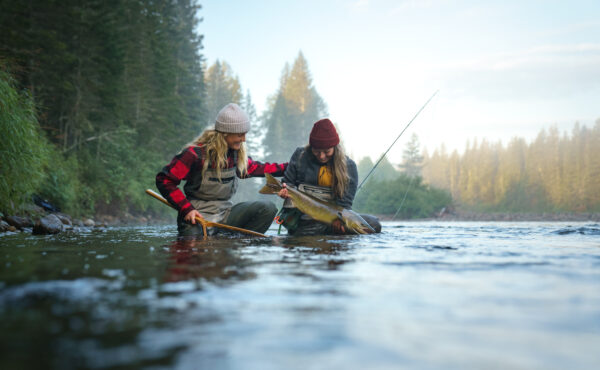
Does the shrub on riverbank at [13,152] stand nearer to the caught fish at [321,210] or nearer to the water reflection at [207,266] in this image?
the caught fish at [321,210]

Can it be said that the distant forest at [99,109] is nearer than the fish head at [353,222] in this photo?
No

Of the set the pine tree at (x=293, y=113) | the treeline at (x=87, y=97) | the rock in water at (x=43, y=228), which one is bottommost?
the rock in water at (x=43, y=228)

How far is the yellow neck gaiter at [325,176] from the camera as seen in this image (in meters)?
5.46

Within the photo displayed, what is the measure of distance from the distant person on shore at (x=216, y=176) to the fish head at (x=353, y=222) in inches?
38.3

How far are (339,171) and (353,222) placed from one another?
0.67 metres

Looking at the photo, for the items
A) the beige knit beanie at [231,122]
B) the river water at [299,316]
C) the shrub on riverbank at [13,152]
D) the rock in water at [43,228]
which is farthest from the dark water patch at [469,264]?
the shrub on riverbank at [13,152]

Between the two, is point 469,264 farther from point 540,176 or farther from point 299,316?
point 540,176

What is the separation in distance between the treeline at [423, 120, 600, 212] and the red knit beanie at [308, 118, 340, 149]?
46.5 metres

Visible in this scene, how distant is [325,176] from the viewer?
5484 mm

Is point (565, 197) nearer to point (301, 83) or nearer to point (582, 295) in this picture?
point (301, 83)

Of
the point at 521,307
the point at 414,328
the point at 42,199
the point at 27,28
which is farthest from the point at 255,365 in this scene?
the point at 27,28

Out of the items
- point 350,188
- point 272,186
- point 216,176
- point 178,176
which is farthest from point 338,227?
point 178,176

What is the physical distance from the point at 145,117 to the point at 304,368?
2250 centimetres

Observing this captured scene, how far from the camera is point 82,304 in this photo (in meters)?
1.37
